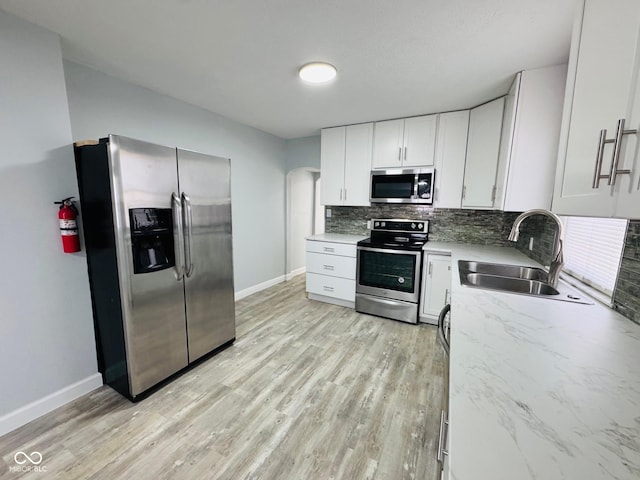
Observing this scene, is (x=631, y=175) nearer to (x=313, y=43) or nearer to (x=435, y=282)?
(x=313, y=43)

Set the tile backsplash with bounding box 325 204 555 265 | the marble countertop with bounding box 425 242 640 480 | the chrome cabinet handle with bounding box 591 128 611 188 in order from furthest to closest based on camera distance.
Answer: the tile backsplash with bounding box 325 204 555 265
the chrome cabinet handle with bounding box 591 128 611 188
the marble countertop with bounding box 425 242 640 480

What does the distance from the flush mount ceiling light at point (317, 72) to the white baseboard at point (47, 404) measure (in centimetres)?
281

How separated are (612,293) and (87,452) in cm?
296

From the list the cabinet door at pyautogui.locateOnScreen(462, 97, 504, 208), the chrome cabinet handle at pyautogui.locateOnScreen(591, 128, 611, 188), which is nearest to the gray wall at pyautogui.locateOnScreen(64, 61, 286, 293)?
the cabinet door at pyautogui.locateOnScreen(462, 97, 504, 208)

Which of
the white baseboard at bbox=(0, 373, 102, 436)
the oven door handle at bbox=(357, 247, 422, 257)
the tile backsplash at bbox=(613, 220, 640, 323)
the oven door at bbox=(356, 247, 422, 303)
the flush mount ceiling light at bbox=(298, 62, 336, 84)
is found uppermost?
the flush mount ceiling light at bbox=(298, 62, 336, 84)

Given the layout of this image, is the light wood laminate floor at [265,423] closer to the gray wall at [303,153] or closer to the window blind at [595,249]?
the window blind at [595,249]

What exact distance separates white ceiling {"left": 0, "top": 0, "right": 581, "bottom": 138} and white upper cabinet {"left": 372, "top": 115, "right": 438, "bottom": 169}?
0.48m

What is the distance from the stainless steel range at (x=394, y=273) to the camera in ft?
9.77

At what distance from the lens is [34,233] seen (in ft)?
5.30

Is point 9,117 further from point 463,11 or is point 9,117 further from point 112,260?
point 463,11

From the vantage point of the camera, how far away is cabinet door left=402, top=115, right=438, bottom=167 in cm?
302

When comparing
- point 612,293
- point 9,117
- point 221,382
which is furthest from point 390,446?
point 9,117

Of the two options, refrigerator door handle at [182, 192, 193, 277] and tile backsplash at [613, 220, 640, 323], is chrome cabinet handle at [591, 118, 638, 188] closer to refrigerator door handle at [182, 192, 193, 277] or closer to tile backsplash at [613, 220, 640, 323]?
tile backsplash at [613, 220, 640, 323]

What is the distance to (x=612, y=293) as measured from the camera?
132 cm
